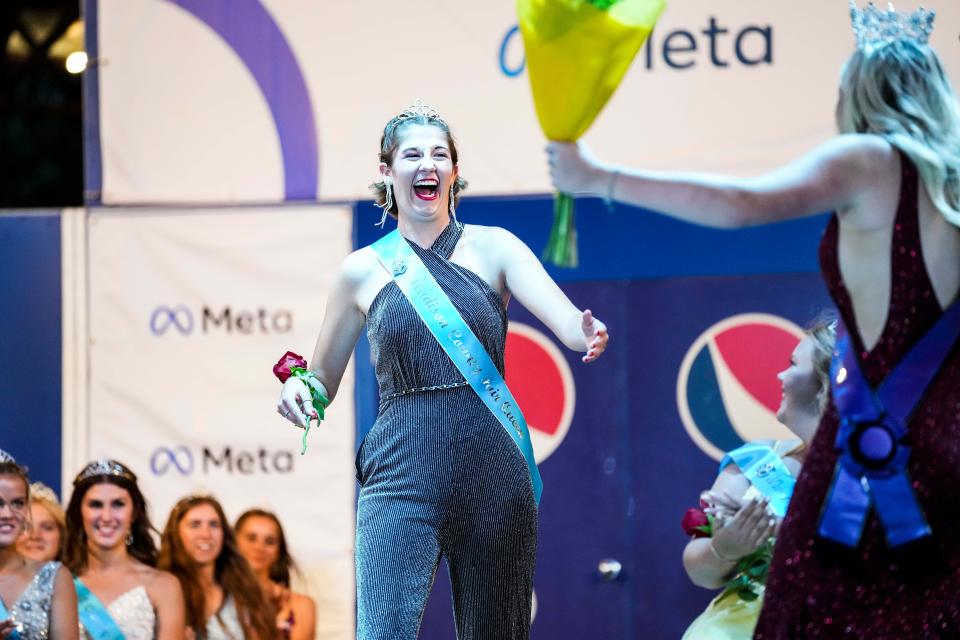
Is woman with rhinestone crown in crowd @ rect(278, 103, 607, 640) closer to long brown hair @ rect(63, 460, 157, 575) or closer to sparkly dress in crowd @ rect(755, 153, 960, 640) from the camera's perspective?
sparkly dress in crowd @ rect(755, 153, 960, 640)

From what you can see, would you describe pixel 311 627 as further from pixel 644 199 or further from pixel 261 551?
pixel 644 199

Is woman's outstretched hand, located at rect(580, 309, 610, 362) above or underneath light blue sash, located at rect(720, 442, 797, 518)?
above

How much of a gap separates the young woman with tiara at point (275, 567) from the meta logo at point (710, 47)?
84.1 inches

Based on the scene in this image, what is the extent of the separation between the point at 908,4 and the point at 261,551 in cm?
326

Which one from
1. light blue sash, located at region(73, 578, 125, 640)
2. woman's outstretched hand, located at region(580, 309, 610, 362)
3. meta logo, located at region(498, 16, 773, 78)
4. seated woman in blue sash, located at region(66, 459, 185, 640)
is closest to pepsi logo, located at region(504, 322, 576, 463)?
meta logo, located at region(498, 16, 773, 78)

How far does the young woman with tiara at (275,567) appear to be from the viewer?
582 cm

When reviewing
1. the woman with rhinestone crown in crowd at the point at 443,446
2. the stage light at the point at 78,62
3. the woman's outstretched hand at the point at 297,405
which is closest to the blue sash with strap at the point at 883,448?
the woman with rhinestone crown in crowd at the point at 443,446

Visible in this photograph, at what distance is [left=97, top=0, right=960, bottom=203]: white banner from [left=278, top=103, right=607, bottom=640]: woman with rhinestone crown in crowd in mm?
2149

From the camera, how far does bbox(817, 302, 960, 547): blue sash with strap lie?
2.37 metres

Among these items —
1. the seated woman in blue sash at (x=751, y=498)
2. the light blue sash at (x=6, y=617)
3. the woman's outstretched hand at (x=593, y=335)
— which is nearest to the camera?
the woman's outstretched hand at (x=593, y=335)

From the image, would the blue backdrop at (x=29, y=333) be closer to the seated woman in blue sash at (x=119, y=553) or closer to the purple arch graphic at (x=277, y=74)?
the seated woman in blue sash at (x=119, y=553)

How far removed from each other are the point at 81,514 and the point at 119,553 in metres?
0.21

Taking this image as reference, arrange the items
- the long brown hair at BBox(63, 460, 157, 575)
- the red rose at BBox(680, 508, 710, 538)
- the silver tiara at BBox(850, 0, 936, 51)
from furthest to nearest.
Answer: the long brown hair at BBox(63, 460, 157, 575) < the red rose at BBox(680, 508, 710, 538) < the silver tiara at BBox(850, 0, 936, 51)

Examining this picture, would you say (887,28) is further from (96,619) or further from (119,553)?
(119,553)
